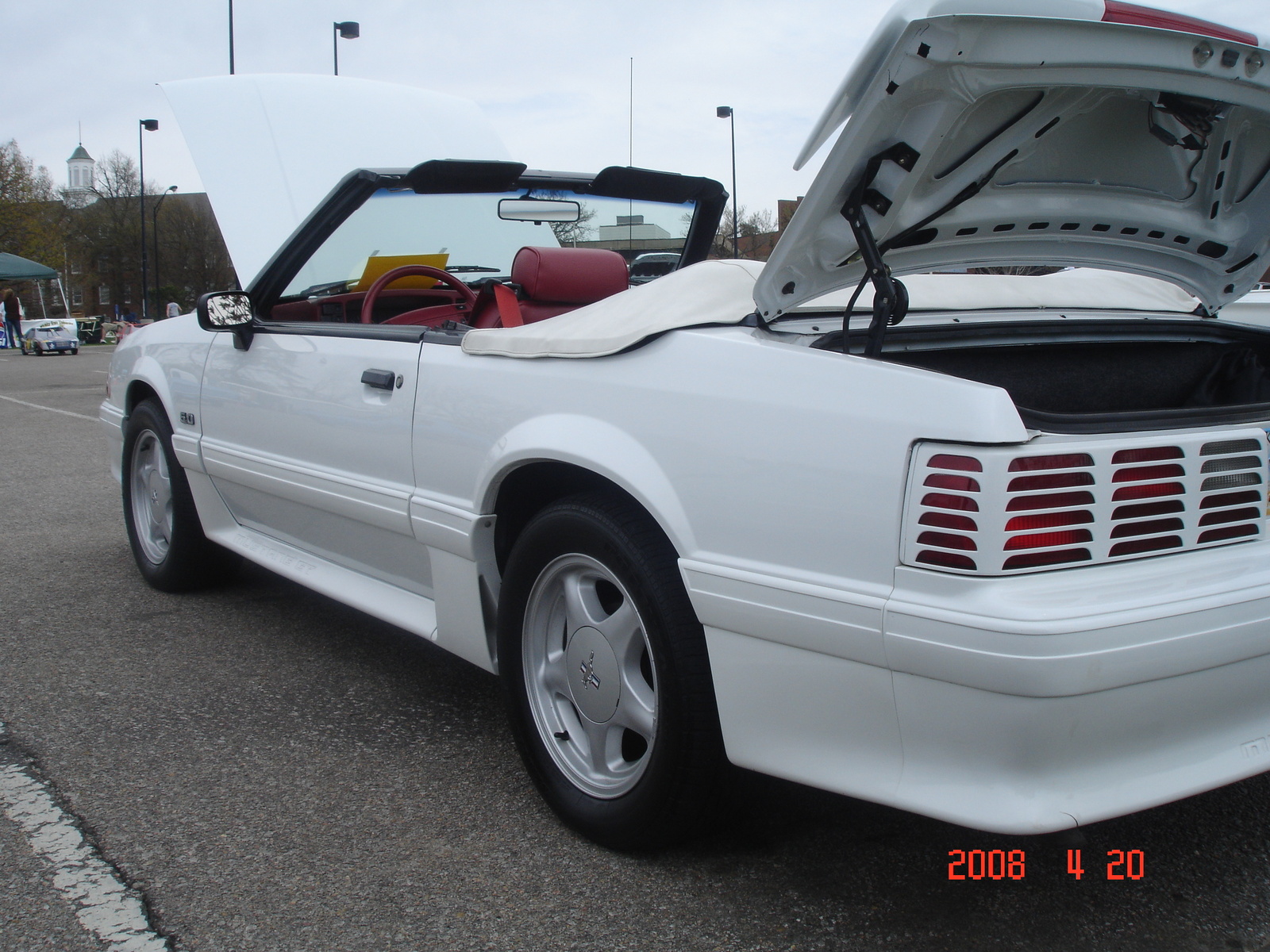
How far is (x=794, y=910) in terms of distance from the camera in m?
1.96

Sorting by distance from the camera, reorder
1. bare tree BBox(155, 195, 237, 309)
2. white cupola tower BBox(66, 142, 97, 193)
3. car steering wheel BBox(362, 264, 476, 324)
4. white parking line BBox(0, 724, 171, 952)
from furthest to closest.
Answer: white cupola tower BBox(66, 142, 97, 193) → bare tree BBox(155, 195, 237, 309) → car steering wheel BBox(362, 264, 476, 324) → white parking line BBox(0, 724, 171, 952)

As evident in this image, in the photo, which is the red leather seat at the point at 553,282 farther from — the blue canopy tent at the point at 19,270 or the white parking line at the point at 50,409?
the blue canopy tent at the point at 19,270

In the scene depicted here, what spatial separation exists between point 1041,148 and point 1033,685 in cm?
102

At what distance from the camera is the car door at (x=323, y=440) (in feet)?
8.94

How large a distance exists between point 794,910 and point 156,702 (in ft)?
6.44

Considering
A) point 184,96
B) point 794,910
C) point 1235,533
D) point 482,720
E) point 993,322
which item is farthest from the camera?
point 184,96

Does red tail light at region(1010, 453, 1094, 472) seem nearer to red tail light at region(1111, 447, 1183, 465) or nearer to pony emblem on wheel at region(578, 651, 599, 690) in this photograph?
red tail light at region(1111, 447, 1183, 465)

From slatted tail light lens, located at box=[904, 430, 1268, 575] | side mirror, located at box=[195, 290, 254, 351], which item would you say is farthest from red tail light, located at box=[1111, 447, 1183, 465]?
side mirror, located at box=[195, 290, 254, 351]

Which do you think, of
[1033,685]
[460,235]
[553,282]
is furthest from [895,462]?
[460,235]

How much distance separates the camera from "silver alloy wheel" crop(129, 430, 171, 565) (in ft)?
13.4

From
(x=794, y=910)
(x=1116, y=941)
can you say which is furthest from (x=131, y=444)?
(x=1116, y=941)

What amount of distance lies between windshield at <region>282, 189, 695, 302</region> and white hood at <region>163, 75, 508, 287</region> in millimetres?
484

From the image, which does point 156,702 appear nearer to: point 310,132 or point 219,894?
point 219,894

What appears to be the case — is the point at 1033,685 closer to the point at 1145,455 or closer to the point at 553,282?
the point at 1145,455
